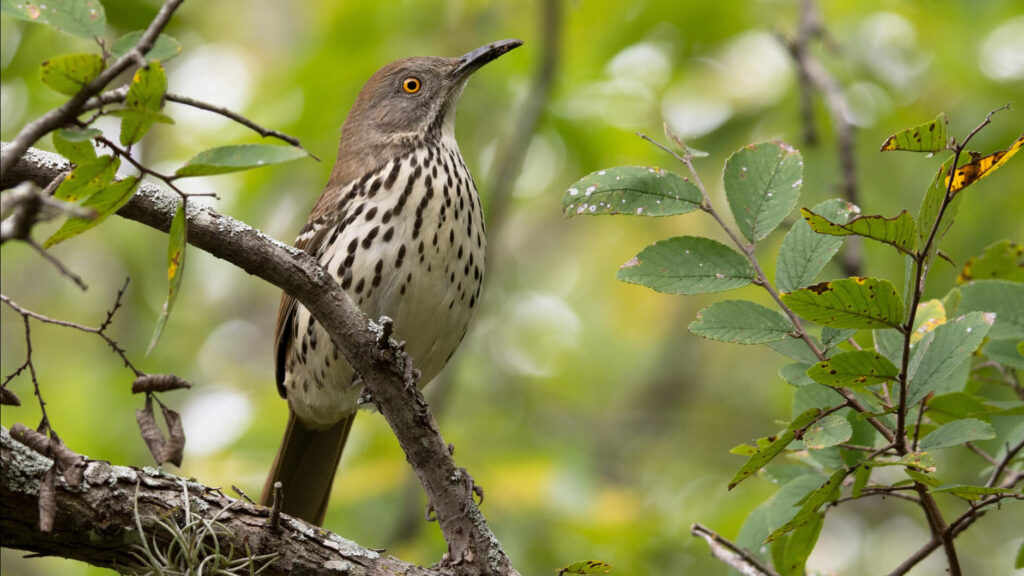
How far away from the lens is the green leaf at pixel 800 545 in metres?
2.79

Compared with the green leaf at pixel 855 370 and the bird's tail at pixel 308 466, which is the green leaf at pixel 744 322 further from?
the bird's tail at pixel 308 466

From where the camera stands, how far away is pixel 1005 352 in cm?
315

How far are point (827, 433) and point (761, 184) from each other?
65 centimetres

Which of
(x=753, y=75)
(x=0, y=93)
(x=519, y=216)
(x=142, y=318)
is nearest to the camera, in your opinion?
(x=0, y=93)

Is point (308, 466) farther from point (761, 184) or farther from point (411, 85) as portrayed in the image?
point (761, 184)

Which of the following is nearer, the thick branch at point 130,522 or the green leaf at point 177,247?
the green leaf at point 177,247

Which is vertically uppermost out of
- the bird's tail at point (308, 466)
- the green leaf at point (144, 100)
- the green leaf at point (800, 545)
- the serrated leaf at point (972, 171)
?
the bird's tail at point (308, 466)

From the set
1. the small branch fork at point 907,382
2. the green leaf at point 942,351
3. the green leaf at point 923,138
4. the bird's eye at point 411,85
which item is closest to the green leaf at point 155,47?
the small branch fork at point 907,382

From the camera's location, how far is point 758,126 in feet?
20.4

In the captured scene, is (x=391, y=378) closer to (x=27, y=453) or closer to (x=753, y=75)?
(x=27, y=453)

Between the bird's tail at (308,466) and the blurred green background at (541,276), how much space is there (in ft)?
2.65

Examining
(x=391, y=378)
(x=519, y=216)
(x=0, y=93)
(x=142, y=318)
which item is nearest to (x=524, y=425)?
(x=519, y=216)

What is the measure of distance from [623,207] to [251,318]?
7.30 m

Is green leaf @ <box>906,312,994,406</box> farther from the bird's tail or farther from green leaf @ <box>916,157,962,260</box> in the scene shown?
the bird's tail
